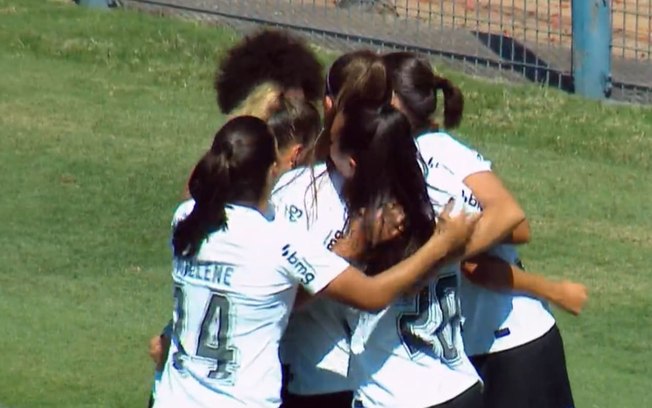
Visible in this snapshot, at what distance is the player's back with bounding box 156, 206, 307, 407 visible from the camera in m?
3.67

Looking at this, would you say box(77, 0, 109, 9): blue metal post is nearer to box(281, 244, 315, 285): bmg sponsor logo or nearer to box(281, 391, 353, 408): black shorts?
box(281, 391, 353, 408): black shorts

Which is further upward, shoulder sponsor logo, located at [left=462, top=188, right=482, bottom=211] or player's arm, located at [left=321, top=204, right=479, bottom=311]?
shoulder sponsor logo, located at [left=462, top=188, right=482, bottom=211]

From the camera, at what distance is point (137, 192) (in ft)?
27.4

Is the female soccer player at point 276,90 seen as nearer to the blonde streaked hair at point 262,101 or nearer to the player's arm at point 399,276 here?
the blonde streaked hair at point 262,101

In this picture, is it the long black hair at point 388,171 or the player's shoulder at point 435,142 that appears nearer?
the long black hair at point 388,171

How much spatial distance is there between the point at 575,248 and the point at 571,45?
266 centimetres

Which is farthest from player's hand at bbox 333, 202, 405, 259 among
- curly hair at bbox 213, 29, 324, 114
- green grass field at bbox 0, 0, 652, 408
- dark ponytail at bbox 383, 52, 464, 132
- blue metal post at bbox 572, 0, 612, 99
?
blue metal post at bbox 572, 0, 612, 99

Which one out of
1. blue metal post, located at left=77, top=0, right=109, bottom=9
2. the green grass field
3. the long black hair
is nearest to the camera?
the long black hair

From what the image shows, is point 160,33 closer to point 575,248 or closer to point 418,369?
point 575,248

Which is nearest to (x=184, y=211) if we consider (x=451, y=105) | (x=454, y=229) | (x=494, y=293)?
(x=454, y=229)

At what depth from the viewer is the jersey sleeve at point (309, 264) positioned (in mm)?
3664

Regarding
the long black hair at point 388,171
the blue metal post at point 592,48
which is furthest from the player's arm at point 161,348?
the blue metal post at point 592,48

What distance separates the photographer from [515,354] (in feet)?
14.3

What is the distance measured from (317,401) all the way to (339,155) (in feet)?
2.46
